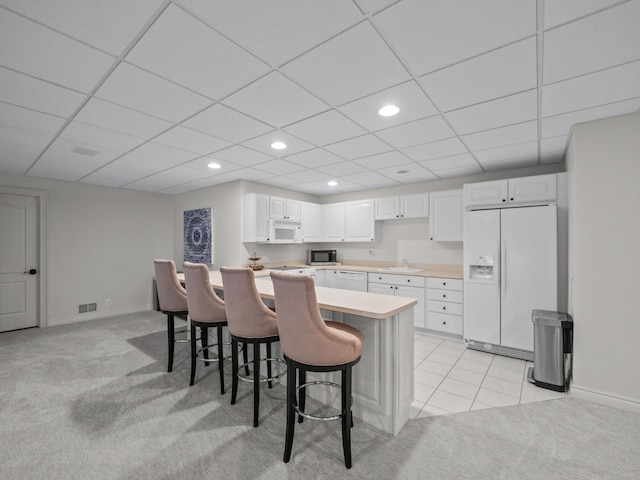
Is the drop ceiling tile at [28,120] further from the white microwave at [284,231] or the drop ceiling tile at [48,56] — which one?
the white microwave at [284,231]

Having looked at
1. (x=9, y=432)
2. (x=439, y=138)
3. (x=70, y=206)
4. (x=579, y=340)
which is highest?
(x=439, y=138)

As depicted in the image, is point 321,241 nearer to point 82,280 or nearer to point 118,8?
point 82,280

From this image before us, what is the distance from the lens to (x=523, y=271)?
351 cm

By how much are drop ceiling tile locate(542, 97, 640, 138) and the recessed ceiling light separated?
134 centimetres

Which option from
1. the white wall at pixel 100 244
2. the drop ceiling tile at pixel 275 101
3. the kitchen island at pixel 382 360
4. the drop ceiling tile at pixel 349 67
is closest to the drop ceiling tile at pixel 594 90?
the drop ceiling tile at pixel 349 67

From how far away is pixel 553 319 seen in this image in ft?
9.18

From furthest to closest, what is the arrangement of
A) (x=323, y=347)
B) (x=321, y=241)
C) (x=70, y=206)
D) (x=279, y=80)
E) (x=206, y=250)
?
(x=321, y=241)
(x=206, y=250)
(x=70, y=206)
(x=279, y=80)
(x=323, y=347)

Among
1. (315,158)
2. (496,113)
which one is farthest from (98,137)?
(496,113)

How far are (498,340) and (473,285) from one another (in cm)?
71

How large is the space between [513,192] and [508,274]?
1.05m

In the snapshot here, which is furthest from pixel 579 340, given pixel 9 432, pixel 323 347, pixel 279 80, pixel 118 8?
pixel 9 432

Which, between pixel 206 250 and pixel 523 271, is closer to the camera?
pixel 523 271

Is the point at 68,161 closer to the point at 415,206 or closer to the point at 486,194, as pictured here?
the point at 415,206

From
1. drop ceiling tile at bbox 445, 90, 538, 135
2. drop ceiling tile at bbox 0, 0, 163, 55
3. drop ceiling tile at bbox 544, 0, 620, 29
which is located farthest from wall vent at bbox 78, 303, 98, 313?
drop ceiling tile at bbox 544, 0, 620, 29
